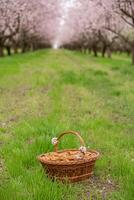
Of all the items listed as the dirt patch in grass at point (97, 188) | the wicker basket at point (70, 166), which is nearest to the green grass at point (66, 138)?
the dirt patch in grass at point (97, 188)

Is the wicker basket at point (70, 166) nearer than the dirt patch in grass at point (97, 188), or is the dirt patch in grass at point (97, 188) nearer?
the dirt patch in grass at point (97, 188)

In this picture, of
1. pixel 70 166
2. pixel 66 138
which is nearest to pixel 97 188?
pixel 70 166

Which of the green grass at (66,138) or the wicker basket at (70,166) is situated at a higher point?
the wicker basket at (70,166)

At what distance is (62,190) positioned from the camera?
20.4 ft

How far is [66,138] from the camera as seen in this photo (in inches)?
349

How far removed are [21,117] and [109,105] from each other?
3.38m

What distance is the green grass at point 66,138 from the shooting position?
628 cm

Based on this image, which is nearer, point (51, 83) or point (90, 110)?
point (90, 110)

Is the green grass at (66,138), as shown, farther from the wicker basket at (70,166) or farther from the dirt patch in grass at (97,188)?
the wicker basket at (70,166)

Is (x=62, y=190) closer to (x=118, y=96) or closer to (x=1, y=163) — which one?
(x=1, y=163)

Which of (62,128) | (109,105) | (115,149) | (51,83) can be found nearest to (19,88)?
(51,83)

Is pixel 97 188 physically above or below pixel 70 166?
below

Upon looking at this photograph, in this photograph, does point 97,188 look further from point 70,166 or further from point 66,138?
point 66,138

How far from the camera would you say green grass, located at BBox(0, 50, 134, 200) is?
20.6ft
